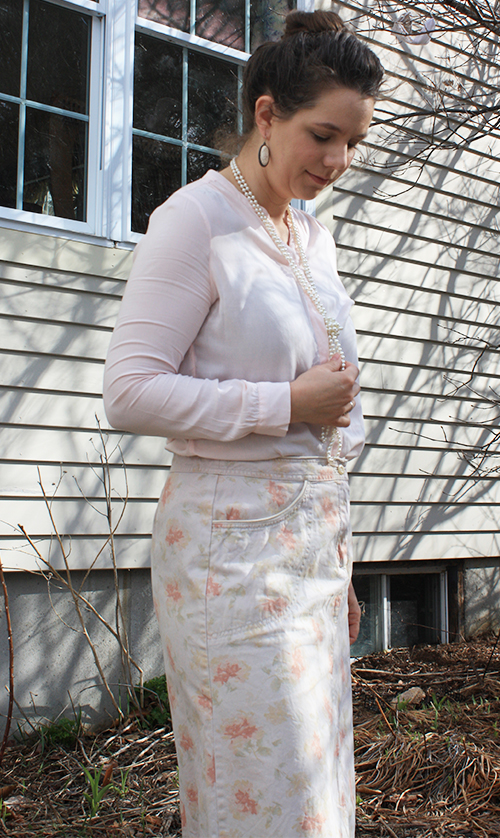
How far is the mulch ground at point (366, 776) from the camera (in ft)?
7.60

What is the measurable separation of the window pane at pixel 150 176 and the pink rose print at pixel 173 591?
8.26ft

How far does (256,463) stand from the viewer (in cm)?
126

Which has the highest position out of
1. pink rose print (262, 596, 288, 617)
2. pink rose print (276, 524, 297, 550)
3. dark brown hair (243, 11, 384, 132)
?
dark brown hair (243, 11, 384, 132)

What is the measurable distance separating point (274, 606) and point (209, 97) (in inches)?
129

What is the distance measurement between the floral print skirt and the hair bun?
83cm

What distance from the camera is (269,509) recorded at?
1.23 meters

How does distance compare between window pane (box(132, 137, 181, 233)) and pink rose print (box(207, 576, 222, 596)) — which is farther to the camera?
window pane (box(132, 137, 181, 233))

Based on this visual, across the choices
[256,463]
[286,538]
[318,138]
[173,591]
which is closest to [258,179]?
[318,138]

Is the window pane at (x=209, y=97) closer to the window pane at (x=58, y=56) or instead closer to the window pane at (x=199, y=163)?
the window pane at (x=199, y=163)

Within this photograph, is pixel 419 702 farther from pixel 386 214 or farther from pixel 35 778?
pixel 386 214

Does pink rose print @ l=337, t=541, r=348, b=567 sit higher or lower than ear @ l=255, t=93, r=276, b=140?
lower

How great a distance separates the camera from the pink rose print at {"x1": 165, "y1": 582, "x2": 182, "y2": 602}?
4.02ft

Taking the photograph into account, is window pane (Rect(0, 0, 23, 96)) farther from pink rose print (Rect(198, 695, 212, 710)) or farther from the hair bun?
pink rose print (Rect(198, 695, 212, 710))

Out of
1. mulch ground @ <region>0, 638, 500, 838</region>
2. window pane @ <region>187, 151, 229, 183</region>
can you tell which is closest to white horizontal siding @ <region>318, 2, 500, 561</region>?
window pane @ <region>187, 151, 229, 183</region>
